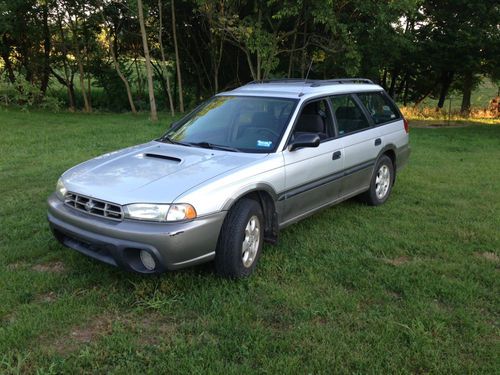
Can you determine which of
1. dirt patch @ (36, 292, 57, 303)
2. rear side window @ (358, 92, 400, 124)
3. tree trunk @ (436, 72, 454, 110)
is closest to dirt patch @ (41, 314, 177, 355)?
dirt patch @ (36, 292, 57, 303)

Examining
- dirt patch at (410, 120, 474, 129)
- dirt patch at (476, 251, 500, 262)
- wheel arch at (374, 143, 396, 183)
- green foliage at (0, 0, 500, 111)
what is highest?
green foliage at (0, 0, 500, 111)

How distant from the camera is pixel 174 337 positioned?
312 cm

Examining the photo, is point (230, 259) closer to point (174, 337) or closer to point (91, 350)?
point (174, 337)

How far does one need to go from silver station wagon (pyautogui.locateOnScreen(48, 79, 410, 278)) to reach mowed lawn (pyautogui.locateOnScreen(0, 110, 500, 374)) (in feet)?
1.05

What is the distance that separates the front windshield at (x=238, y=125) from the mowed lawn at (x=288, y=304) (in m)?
1.05

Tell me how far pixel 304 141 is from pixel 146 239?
175 centimetres

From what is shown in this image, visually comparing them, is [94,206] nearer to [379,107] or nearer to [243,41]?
[379,107]

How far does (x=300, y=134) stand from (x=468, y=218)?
2.52m

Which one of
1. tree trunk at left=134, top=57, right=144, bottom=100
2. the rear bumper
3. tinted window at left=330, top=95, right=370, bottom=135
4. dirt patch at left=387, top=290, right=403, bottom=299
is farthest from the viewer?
tree trunk at left=134, top=57, right=144, bottom=100

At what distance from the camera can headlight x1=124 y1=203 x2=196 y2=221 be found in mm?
3404

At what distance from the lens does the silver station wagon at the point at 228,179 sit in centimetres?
344

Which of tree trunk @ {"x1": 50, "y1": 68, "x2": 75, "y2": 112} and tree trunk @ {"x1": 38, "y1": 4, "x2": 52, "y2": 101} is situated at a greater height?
tree trunk @ {"x1": 38, "y1": 4, "x2": 52, "y2": 101}

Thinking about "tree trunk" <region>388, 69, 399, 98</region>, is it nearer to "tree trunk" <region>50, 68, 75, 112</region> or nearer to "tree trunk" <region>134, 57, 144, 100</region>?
"tree trunk" <region>134, 57, 144, 100</region>

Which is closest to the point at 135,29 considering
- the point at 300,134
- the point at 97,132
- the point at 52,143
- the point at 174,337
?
the point at 97,132
